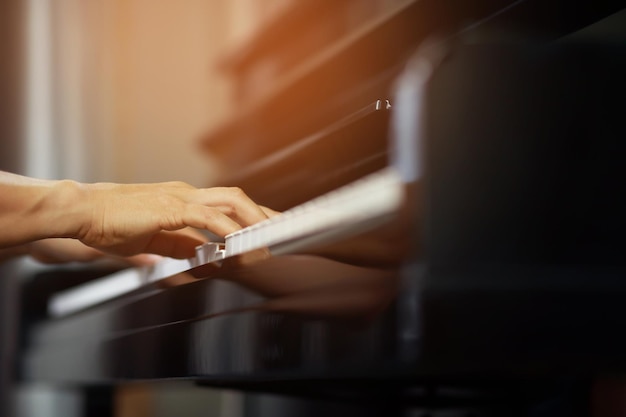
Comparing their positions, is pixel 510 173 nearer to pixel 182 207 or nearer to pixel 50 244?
pixel 182 207

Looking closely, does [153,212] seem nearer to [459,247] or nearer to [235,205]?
[235,205]

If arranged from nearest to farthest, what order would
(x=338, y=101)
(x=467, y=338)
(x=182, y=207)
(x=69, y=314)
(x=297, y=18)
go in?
1. (x=467, y=338)
2. (x=182, y=207)
3. (x=338, y=101)
4. (x=69, y=314)
5. (x=297, y=18)

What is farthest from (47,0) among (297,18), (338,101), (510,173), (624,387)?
(510,173)

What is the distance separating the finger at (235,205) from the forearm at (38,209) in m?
0.14

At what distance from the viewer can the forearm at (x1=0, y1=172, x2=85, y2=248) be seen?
866 millimetres

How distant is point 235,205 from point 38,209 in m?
0.20

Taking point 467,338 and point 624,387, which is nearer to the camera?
point 467,338

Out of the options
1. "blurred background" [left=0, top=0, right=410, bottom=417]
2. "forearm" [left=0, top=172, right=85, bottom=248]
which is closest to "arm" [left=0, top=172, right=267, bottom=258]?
"forearm" [left=0, top=172, right=85, bottom=248]

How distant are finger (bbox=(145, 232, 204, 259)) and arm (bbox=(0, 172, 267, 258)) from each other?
0.04 meters

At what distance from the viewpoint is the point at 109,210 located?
85cm

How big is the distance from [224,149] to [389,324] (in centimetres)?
125

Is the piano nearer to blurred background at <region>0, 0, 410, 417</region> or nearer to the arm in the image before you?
the arm

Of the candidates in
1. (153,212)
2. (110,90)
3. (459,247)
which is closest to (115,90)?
(110,90)

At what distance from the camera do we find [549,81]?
0.60 metres
